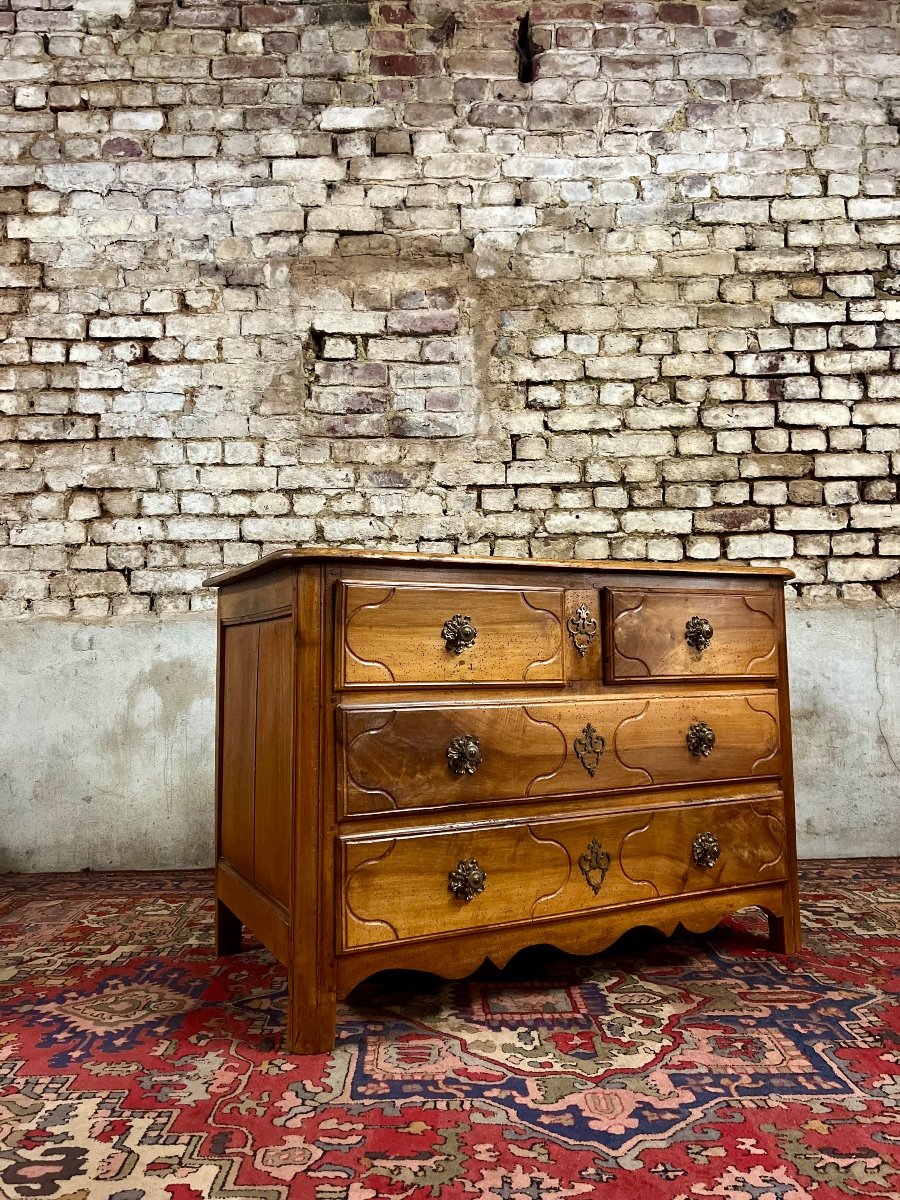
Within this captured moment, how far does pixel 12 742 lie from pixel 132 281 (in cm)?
208

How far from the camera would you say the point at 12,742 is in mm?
3438

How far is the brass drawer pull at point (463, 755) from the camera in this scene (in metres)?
1.95

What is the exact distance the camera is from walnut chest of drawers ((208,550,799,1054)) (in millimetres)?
1812

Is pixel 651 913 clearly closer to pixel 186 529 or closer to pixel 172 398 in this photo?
pixel 186 529

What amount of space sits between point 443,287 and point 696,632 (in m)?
2.10

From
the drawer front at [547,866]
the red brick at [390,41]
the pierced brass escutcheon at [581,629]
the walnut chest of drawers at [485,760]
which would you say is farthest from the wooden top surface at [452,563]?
the red brick at [390,41]

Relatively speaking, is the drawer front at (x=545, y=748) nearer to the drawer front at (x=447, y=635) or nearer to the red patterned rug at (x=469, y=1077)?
the drawer front at (x=447, y=635)

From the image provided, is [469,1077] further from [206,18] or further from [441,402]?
[206,18]

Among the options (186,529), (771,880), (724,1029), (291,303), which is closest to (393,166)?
(291,303)

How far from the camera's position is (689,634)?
7.64 ft

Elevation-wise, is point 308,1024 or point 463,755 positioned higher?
point 463,755

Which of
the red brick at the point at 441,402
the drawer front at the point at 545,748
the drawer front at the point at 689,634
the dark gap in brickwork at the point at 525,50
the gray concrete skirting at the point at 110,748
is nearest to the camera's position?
the drawer front at the point at 545,748

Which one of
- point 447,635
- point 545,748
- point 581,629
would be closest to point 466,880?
point 545,748

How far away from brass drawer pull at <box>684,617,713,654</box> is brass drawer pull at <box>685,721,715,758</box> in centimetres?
23
